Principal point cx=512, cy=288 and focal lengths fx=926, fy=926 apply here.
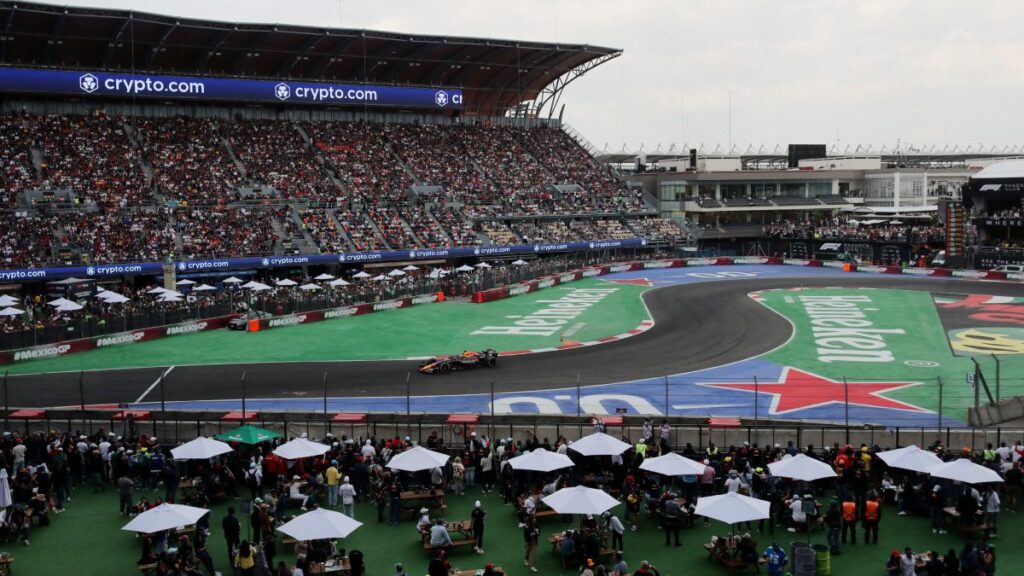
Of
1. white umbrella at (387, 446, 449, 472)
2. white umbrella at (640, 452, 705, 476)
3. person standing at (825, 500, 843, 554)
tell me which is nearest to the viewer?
person standing at (825, 500, 843, 554)

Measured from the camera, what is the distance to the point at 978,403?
30.5 metres

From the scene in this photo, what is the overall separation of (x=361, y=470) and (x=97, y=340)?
29.7 metres

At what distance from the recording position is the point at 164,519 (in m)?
19.1

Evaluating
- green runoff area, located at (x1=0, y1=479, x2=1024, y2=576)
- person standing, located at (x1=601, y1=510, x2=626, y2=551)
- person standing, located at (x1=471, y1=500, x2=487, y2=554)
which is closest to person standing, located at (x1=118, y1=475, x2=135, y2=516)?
green runoff area, located at (x1=0, y1=479, x2=1024, y2=576)

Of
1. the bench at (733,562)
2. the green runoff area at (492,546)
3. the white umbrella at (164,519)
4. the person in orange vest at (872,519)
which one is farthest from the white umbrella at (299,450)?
the person in orange vest at (872,519)

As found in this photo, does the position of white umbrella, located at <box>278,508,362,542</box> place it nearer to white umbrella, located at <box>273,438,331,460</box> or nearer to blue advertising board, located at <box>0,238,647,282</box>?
white umbrella, located at <box>273,438,331,460</box>

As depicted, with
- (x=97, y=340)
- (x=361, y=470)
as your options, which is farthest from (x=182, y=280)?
(x=361, y=470)

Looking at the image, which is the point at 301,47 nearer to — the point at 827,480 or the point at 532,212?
the point at 532,212

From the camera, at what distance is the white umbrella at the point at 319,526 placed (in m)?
18.4

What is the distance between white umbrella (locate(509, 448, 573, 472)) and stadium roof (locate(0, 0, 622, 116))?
6114cm

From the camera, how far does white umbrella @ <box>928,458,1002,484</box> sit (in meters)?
20.5

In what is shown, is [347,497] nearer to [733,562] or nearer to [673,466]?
[673,466]

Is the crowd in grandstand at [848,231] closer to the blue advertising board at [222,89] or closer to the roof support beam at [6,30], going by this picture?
the blue advertising board at [222,89]

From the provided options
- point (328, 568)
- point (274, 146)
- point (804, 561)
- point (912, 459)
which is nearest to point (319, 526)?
point (328, 568)
